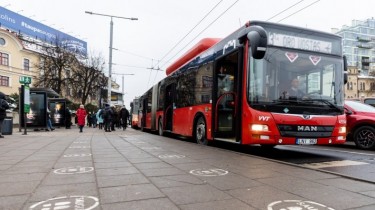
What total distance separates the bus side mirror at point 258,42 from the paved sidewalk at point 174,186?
2285 mm

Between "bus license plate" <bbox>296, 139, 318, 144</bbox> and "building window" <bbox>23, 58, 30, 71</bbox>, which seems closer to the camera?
"bus license plate" <bbox>296, 139, 318, 144</bbox>

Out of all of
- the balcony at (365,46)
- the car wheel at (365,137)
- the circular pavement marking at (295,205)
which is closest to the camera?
the circular pavement marking at (295,205)

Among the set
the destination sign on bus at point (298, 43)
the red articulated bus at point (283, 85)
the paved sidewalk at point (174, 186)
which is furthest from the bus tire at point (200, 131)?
the paved sidewalk at point (174, 186)

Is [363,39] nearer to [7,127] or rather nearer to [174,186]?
[7,127]

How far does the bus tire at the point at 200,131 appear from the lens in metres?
11.6

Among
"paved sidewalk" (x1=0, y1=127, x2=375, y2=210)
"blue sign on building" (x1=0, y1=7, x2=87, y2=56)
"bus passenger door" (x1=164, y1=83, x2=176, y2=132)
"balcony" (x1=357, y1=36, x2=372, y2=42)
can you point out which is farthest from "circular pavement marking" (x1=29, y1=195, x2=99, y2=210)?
"balcony" (x1=357, y1=36, x2=372, y2=42)

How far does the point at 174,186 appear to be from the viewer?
16.8ft

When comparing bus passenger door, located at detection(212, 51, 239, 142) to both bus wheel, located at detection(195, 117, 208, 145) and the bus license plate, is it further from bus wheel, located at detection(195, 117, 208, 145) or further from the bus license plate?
the bus license plate

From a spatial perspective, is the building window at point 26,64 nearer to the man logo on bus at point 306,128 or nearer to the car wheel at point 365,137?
the car wheel at point 365,137

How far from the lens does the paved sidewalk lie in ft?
13.9

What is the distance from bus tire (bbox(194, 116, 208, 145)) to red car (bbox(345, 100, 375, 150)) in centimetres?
466

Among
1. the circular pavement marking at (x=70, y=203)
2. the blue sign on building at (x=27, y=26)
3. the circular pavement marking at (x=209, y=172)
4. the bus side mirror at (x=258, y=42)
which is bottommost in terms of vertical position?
the circular pavement marking at (x=70, y=203)

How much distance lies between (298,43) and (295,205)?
18.5ft

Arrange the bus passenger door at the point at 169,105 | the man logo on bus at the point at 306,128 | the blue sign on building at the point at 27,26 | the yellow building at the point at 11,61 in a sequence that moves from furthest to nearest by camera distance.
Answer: the blue sign on building at the point at 27,26
the yellow building at the point at 11,61
the bus passenger door at the point at 169,105
the man logo on bus at the point at 306,128
